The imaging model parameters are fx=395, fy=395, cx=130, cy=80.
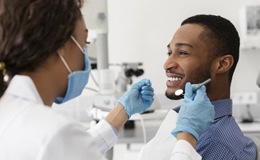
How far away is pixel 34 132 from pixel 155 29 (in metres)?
2.49

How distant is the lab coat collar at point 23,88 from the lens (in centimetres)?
93

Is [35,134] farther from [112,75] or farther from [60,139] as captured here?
[112,75]

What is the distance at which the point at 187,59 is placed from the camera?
1.44 metres

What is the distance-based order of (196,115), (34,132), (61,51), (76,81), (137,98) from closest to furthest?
1. (34,132)
2. (61,51)
3. (76,81)
4. (196,115)
5. (137,98)

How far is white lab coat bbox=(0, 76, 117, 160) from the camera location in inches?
33.5

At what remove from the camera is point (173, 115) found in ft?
5.08

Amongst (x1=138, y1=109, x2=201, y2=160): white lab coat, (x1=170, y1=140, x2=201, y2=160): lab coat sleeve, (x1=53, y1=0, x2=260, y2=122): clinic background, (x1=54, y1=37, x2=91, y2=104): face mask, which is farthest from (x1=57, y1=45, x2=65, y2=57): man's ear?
(x1=53, y1=0, x2=260, y2=122): clinic background

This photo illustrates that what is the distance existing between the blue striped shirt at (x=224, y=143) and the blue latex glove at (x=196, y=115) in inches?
2.6

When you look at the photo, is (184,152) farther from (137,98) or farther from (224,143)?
(137,98)

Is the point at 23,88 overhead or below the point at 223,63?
overhead

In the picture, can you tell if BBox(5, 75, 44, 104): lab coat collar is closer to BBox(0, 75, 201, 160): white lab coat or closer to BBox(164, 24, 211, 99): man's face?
BBox(0, 75, 201, 160): white lab coat

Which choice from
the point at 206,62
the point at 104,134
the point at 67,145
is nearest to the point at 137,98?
the point at 104,134

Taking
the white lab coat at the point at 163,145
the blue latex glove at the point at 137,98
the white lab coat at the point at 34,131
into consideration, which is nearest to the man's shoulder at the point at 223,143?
the white lab coat at the point at 163,145

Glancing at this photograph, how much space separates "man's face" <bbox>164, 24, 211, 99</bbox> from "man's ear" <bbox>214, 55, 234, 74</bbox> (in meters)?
0.03
